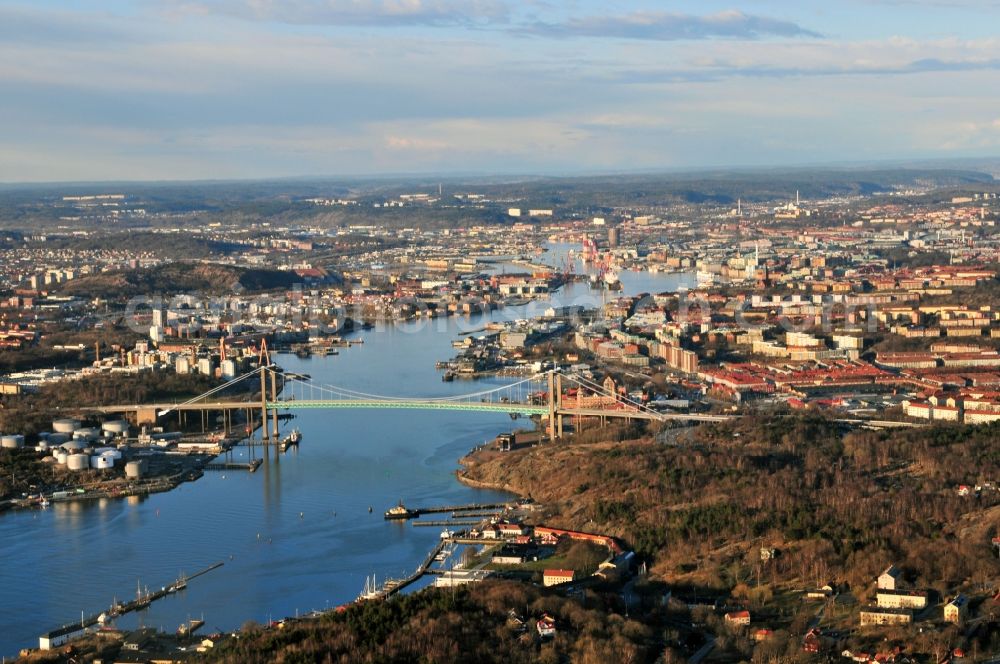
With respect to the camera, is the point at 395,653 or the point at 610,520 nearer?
the point at 395,653

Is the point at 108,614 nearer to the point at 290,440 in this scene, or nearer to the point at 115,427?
the point at 290,440

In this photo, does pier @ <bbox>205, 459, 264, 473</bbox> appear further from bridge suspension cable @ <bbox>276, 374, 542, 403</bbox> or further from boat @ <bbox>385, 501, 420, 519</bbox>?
boat @ <bbox>385, 501, 420, 519</bbox>

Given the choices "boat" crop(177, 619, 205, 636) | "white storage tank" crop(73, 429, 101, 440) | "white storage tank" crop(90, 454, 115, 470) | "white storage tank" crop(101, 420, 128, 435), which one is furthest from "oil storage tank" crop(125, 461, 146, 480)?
"boat" crop(177, 619, 205, 636)

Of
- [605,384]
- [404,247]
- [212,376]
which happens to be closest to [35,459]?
[212,376]

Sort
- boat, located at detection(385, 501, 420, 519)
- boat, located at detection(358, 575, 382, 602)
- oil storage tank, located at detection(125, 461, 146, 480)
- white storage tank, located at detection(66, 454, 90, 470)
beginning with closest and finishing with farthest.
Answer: boat, located at detection(358, 575, 382, 602)
boat, located at detection(385, 501, 420, 519)
oil storage tank, located at detection(125, 461, 146, 480)
white storage tank, located at detection(66, 454, 90, 470)

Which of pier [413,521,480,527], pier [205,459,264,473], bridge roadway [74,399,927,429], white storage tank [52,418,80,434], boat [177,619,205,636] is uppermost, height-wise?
bridge roadway [74,399,927,429]

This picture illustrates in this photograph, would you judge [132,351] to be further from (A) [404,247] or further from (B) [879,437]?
(A) [404,247]
